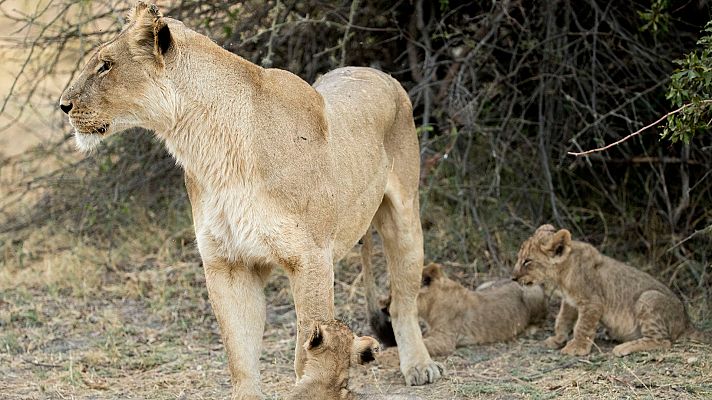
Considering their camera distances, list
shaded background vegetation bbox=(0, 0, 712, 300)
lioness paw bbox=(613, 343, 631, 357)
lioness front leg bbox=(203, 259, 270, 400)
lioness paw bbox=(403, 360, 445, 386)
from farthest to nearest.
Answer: shaded background vegetation bbox=(0, 0, 712, 300)
lioness paw bbox=(613, 343, 631, 357)
lioness paw bbox=(403, 360, 445, 386)
lioness front leg bbox=(203, 259, 270, 400)

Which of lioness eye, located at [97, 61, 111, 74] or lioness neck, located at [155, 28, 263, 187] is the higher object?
lioness eye, located at [97, 61, 111, 74]

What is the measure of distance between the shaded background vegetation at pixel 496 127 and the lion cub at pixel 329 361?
8.65 ft

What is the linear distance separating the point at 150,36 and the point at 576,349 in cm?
288

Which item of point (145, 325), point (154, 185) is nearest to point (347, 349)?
point (145, 325)

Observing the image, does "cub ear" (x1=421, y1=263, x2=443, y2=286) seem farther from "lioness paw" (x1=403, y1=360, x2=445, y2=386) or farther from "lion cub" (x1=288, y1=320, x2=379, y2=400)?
"lion cub" (x1=288, y1=320, x2=379, y2=400)

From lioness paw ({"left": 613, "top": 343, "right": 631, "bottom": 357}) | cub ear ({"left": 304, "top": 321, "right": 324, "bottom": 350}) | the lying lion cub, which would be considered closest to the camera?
cub ear ({"left": 304, "top": 321, "right": 324, "bottom": 350})

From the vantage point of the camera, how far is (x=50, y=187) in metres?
8.04

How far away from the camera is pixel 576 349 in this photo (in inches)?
225

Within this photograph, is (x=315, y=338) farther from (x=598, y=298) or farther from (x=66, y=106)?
(x=598, y=298)

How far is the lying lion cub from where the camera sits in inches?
238

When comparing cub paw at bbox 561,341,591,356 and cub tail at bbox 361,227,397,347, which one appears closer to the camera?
cub paw at bbox 561,341,591,356

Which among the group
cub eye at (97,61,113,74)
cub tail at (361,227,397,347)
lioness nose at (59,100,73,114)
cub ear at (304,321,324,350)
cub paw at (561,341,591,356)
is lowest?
cub paw at (561,341,591,356)

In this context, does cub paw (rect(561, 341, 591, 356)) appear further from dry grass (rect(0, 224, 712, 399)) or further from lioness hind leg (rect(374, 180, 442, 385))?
lioness hind leg (rect(374, 180, 442, 385))

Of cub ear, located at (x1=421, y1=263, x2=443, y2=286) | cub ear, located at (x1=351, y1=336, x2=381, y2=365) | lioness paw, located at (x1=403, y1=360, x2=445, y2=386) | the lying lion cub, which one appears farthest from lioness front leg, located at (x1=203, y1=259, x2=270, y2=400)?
cub ear, located at (x1=421, y1=263, x2=443, y2=286)
